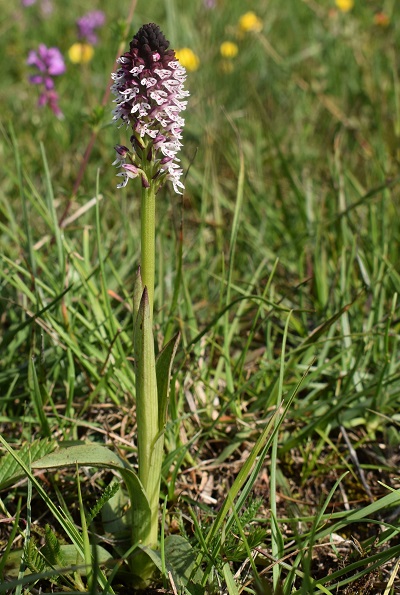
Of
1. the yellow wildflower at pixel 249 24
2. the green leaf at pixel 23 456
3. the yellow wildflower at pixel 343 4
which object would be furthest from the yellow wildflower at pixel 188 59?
the green leaf at pixel 23 456

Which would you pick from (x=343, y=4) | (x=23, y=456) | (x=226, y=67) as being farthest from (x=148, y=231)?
(x=343, y=4)

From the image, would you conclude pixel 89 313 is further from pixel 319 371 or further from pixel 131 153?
pixel 131 153

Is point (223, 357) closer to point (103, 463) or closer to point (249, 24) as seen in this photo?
point (103, 463)

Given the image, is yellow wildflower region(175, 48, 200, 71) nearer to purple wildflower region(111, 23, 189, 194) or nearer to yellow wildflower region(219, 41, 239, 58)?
yellow wildflower region(219, 41, 239, 58)

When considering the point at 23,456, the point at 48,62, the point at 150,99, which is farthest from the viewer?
the point at 48,62

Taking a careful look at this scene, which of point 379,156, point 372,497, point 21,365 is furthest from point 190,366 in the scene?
point 379,156

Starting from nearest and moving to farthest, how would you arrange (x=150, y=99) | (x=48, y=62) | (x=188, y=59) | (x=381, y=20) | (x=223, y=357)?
(x=150, y=99) < (x=223, y=357) < (x=48, y=62) < (x=188, y=59) < (x=381, y=20)
